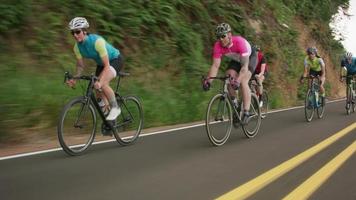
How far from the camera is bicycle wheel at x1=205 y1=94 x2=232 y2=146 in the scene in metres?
8.59

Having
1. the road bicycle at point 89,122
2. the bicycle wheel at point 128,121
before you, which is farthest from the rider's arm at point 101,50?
the bicycle wheel at point 128,121

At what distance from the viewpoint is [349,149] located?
27.6 ft

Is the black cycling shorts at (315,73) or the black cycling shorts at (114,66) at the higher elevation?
the black cycling shorts at (114,66)

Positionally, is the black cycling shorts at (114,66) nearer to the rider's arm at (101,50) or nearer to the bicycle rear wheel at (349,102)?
the rider's arm at (101,50)

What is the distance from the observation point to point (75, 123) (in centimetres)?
756

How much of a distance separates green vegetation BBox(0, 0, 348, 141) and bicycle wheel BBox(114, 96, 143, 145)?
146 cm

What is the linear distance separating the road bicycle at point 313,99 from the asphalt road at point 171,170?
3785 mm

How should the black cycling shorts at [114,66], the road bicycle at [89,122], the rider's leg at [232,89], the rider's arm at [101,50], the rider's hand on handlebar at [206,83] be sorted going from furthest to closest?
the rider's leg at [232,89]
the rider's hand on handlebar at [206,83]
the black cycling shorts at [114,66]
the rider's arm at [101,50]
the road bicycle at [89,122]

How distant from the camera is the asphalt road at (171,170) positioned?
5.49 meters

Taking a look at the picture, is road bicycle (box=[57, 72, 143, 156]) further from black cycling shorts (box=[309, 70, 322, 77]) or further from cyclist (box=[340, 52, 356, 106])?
cyclist (box=[340, 52, 356, 106])

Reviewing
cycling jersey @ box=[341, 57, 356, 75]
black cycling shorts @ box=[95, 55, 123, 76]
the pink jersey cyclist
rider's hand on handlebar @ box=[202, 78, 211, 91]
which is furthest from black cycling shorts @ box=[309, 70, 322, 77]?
black cycling shorts @ box=[95, 55, 123, 76]

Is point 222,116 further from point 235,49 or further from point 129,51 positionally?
point 129,51

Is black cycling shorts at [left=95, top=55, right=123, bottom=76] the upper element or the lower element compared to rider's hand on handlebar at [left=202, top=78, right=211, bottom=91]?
upper

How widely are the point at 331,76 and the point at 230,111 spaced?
29.2 metres
